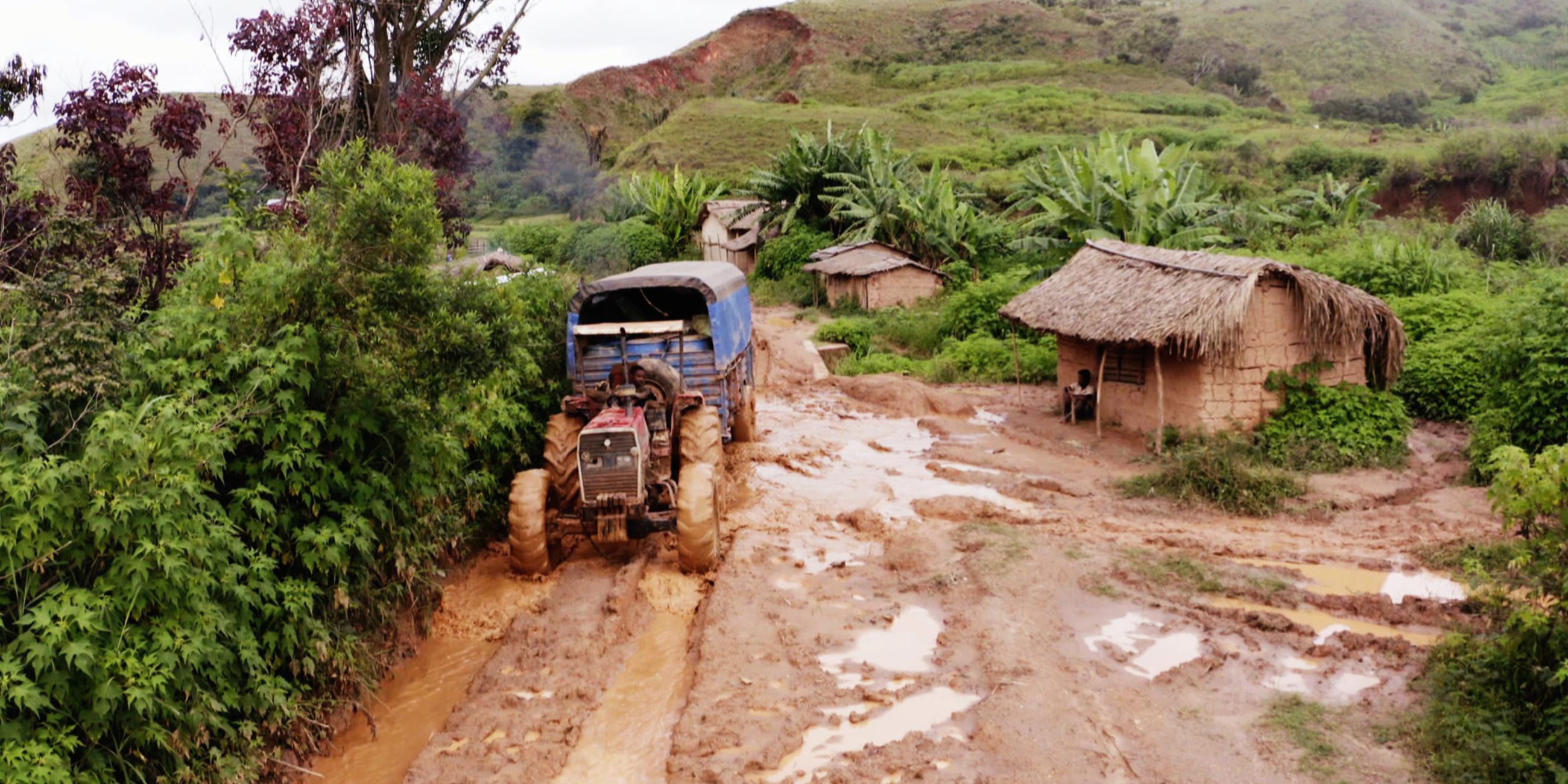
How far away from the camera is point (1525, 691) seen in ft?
21.5

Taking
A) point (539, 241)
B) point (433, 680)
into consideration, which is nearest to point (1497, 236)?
point (433, 680)

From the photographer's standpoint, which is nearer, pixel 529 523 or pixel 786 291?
pixel 529 523

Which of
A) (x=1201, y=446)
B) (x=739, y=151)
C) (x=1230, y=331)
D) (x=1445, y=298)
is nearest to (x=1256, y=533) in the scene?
(x=1201, y=446)

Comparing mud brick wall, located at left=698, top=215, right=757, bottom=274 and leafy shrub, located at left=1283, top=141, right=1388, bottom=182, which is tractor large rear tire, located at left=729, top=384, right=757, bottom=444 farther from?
leafy shrub, located at left=1283, top=141, right=1388, bottom=182

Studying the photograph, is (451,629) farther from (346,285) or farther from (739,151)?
(739,151)

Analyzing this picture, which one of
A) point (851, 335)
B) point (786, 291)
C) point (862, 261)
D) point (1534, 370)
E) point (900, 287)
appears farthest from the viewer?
point (786, 291)

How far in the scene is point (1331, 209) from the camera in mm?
26828

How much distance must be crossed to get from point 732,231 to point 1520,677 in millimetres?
33334

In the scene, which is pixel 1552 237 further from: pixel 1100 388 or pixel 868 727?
pixel 868 727

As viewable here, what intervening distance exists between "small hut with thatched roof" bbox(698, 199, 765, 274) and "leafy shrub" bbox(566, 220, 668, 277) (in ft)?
7.06

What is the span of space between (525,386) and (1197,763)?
25.9 ft

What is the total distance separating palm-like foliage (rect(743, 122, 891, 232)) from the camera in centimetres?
3372

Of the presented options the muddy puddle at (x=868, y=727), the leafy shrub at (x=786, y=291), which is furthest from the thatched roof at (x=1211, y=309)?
the leafy shrub at (x=786, y=291)

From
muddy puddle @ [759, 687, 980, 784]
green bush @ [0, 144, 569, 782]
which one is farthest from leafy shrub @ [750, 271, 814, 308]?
muddy puddle @ [759, 687, 980, 784]
